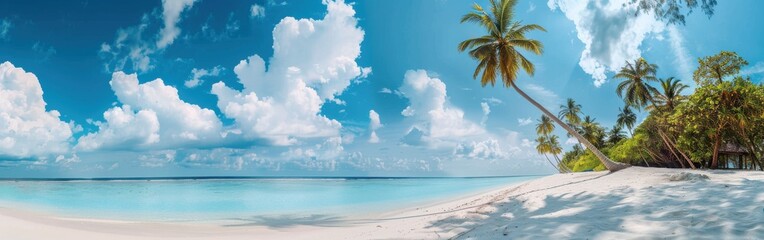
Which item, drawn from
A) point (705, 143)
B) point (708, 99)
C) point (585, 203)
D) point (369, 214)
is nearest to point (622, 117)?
point (705, 143)

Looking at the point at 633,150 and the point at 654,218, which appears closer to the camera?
the point at 654,218

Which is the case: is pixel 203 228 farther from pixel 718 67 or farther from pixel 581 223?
pixel 718 67

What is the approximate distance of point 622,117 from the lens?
145ft

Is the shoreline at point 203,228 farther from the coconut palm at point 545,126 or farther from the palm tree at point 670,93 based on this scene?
the coconut palm at point 545,126

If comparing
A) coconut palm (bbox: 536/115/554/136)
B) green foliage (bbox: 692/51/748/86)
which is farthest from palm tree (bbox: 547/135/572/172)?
green foliage (bbox: 692/51/748/86)

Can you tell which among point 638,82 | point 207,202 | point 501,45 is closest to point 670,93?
point 638,82

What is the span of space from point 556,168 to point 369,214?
48281 mm

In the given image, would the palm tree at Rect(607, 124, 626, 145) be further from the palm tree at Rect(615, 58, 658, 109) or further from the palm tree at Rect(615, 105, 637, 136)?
the palm tree at Rect(615, 58, 658, 109)

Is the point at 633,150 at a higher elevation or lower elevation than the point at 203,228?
higher

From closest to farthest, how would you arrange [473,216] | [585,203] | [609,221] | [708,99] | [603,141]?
[609,221], [585,203], [473,216], [708,99], [603,141]

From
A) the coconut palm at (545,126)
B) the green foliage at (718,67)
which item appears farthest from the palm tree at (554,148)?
the green foliage at (718,67)

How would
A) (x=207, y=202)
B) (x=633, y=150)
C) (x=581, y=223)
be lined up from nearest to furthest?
(x=581, y=223) < (x=207, y=202) < (x=633, y=150)

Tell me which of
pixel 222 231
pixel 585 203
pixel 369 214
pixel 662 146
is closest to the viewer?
pixel 585 203

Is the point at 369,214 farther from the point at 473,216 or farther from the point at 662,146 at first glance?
the point at 662,146
